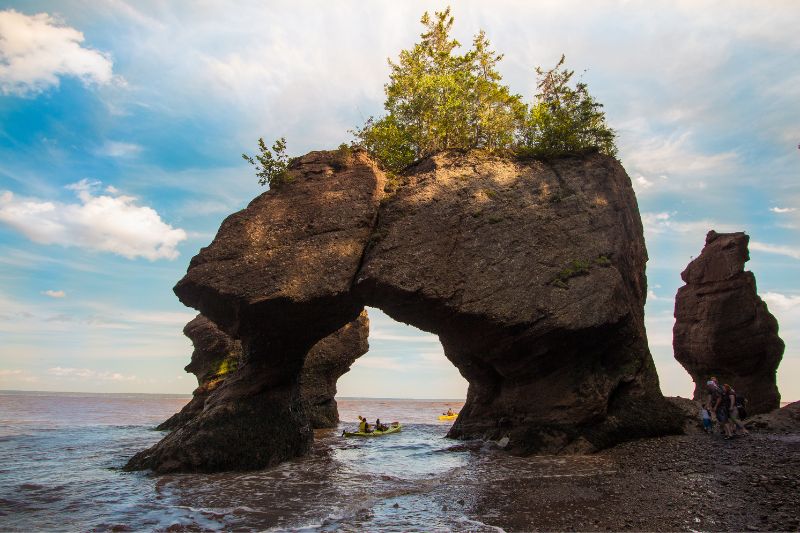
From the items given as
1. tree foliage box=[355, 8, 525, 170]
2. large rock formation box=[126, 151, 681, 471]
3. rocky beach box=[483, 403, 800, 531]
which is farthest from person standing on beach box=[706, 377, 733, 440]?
tree foliage box=[355, 8, 525, 170]

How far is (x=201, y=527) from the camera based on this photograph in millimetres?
9406

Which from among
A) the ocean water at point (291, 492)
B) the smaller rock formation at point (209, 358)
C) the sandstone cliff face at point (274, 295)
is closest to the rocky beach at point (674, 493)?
the ocean water at point (291, 492)

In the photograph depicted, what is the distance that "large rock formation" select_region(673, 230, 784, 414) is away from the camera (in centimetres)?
3438

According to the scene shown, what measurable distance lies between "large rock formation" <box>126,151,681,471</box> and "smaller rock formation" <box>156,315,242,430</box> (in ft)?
51.5

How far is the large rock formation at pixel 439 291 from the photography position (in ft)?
55.7

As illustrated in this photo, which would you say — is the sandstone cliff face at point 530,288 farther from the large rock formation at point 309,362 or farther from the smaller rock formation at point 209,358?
the smaller rock formation at point 209,358

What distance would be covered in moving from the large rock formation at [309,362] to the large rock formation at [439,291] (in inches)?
573

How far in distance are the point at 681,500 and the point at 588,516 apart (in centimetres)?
226

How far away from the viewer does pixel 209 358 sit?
34594 mm

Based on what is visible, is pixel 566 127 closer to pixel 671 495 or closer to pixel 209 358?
pixel 671 495

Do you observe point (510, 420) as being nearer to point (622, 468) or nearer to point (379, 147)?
point (622, 468)

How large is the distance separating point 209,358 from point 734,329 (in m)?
36.4

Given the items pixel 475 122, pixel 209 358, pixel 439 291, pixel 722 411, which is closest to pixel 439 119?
pixel 475 122

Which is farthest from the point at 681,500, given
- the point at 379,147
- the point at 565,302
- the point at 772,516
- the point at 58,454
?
the point at 58,454
